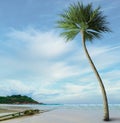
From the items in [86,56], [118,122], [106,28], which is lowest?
[118,122]

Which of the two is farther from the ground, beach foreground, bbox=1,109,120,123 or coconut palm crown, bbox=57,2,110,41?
coconut palm crown, bbox=57,2,110,41

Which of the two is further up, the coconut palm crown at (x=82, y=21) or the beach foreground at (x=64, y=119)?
the coconut palm crown at (x=82, y=21)

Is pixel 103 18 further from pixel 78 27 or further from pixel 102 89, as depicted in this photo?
pixel 102 89

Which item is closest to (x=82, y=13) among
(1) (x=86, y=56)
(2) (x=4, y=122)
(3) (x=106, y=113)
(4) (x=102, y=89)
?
(1) (x=86, y=56)

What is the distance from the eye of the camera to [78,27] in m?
28.6

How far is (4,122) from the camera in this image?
22938mm

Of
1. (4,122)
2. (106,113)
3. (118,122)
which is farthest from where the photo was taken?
(106,113)

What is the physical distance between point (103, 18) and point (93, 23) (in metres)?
0.95

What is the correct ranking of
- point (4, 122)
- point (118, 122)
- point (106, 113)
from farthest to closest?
point (106, 113)
point (118, 122)
point (4, 122)

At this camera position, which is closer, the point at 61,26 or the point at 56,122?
the point at 56,122

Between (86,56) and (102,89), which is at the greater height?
(86,56)

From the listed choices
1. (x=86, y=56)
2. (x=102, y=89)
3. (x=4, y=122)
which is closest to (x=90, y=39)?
(x=86, y=56)

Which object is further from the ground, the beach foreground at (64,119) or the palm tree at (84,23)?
the palm tree at (84,23)

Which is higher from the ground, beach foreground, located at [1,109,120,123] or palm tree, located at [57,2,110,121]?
palm tree, located at [57,2,110,121]
